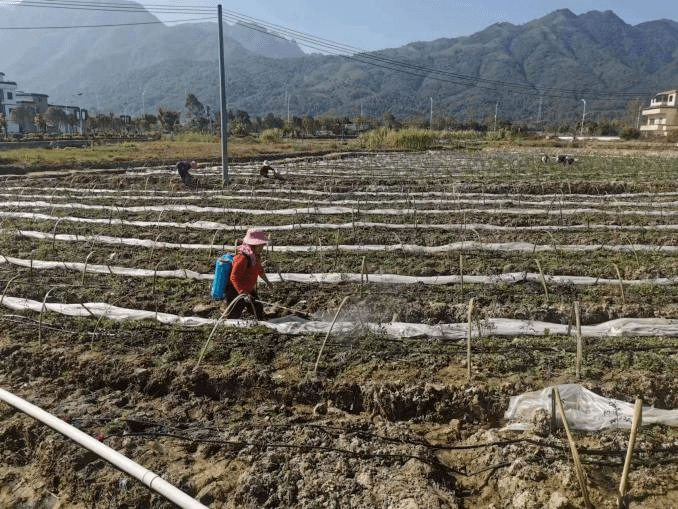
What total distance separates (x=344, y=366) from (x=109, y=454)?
1.60 m

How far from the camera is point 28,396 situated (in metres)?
3.30

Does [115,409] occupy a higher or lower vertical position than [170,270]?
lower

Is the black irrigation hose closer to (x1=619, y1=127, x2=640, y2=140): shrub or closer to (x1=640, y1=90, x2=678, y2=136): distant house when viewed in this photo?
(x1=619, y1=127, x2=640, y2=140): shrub

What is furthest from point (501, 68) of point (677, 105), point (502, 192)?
point (502, 192)

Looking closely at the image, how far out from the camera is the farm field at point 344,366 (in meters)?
2.50

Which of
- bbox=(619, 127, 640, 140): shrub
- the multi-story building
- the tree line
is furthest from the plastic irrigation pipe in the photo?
the multi-story building

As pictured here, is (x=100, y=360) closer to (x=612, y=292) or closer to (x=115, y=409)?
(x=115, y=409)

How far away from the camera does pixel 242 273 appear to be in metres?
4.21

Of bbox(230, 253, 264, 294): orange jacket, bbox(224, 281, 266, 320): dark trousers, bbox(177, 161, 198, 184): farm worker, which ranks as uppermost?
bbox(177, 161, 198, 184): farm worker

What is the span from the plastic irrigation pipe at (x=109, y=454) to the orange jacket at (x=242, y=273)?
1699mm

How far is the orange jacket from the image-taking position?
4.19m

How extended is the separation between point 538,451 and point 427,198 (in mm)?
8917

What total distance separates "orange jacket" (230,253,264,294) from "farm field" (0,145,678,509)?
11.0 inches

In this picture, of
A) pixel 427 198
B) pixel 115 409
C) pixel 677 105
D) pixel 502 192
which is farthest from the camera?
pixel 677 105
